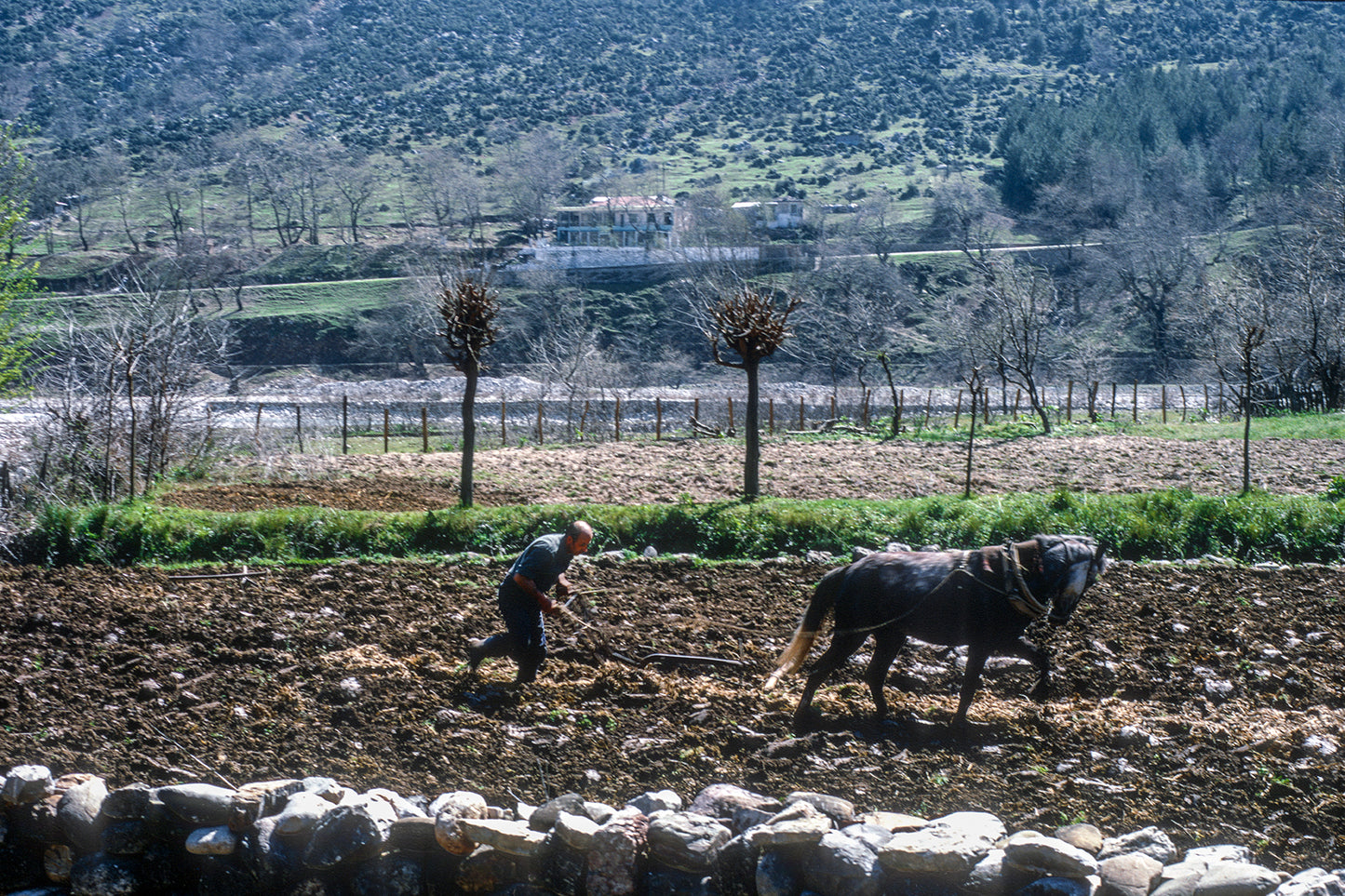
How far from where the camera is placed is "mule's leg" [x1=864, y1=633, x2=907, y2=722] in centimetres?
729

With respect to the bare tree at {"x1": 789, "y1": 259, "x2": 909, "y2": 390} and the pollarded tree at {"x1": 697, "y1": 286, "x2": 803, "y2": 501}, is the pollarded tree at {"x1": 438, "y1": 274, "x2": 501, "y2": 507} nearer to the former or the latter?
the pollarded tree at {"x1": 697, "y1": 286, "x2": 803, "y2": 501}

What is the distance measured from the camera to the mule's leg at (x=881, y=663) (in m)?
7.29

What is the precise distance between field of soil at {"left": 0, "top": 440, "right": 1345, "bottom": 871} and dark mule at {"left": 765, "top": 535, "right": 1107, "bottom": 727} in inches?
18.3

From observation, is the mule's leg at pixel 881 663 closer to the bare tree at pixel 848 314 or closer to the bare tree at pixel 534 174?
→ the bare tree at pixel 848 314

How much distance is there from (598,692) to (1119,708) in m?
3.92

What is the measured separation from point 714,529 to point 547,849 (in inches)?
352

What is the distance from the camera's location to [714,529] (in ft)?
46.0

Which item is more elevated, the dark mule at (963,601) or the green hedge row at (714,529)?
the dark mule at (963,601)

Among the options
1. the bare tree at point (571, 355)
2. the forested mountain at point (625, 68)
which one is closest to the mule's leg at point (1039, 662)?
the bare tree at point (571, 355)

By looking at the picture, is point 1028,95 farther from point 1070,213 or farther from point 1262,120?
point 1070,213

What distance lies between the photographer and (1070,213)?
75.9 metres

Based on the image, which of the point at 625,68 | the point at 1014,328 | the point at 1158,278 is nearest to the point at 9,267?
the point at 1014,328

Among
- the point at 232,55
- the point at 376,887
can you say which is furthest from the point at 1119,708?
the point at 232,55

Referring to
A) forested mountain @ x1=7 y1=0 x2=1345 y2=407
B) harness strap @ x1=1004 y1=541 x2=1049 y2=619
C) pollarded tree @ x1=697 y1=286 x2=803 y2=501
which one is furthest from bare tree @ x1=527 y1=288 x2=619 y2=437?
harness strap @ x1=1004 y1=541 x2=1049 y2=619
